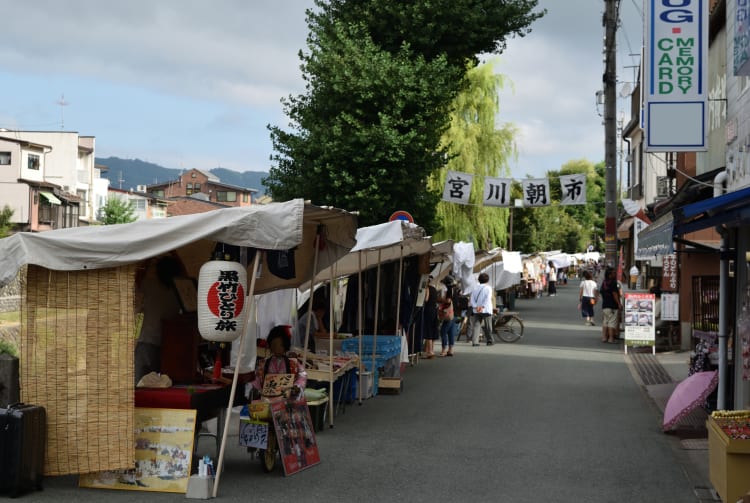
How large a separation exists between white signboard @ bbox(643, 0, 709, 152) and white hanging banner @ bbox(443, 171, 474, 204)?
51.1 ft

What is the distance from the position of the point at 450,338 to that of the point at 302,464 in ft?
43.1

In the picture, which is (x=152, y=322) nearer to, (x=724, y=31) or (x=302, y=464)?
(x=302, y=464)

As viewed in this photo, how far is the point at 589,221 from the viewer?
119062 mm

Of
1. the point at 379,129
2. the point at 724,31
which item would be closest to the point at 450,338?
the point at 379,129

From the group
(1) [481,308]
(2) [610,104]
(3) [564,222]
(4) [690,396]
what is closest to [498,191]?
(2) [610,104]

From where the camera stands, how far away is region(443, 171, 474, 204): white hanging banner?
2798 cm

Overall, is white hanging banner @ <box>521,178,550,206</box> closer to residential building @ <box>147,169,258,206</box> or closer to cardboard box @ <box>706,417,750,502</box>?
cardboard box @ <box>706,417,750,502</box>

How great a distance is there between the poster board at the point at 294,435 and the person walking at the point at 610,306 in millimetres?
16987

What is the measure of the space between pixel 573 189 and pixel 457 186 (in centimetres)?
355

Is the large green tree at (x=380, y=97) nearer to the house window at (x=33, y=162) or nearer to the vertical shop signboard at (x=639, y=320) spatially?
the vertical shop signboard at (x=639, y=320)

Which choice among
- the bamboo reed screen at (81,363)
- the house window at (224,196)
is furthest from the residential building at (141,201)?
the bamboo reed screen at (81,363)

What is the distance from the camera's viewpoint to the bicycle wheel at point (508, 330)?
26375mm

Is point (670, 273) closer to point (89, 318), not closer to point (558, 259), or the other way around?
point (89, 318)

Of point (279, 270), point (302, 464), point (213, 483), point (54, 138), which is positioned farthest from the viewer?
point (54, 138)
